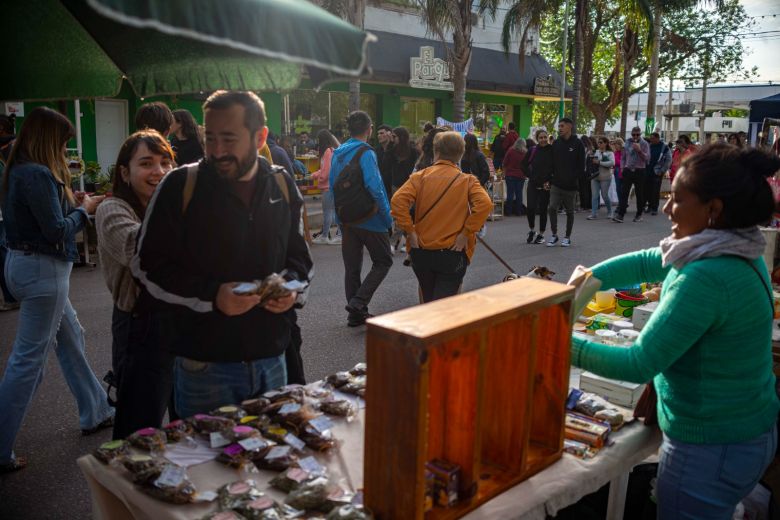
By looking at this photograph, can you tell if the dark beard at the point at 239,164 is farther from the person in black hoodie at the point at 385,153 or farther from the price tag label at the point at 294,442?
the person in black hoodie at the point at 385,153

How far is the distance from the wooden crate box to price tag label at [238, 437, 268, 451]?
503mm

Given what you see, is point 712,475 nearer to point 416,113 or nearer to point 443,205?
point 443,205

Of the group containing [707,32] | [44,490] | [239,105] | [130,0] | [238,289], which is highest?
[707,32]

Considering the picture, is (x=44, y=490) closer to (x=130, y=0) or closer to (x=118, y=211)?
(x=118, y=211)

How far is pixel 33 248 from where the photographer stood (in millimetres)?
3627

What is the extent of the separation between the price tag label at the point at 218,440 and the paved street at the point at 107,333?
5.31ft

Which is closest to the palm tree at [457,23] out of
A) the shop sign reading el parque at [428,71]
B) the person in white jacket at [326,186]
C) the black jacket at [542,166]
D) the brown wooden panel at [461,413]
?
the shop sign reading el parque at [428,71]

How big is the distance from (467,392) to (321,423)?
0.65 metres

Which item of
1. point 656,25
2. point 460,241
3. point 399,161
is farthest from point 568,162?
point 656,25

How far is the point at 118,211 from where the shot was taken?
3018mm

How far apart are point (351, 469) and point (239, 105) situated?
1.34 meters

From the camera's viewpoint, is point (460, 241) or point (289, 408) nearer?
point (289, 408)

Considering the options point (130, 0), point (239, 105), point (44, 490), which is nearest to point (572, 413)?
point (239, 105)

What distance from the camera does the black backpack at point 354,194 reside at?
6.16 meters
